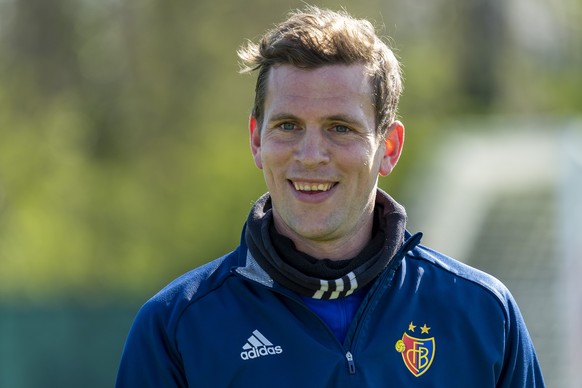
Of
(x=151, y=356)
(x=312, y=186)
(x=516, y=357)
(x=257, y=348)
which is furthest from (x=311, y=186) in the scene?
(x=516, y=357)

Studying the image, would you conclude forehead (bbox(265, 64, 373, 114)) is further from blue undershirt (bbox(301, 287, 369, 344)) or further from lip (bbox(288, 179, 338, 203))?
blue undershirt (bbox(301, 287, 369, 344))

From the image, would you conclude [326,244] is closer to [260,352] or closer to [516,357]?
[260,352]

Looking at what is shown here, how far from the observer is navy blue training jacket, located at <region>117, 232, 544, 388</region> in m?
3.68

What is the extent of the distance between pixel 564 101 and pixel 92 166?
10133mm

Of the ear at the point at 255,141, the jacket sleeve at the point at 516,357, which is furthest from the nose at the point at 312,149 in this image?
the jacket sleeve at the point at 516,357

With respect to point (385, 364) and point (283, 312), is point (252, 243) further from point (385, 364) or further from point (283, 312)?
point (385, 364)

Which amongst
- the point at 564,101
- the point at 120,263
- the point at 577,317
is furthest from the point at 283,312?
the point at 564,101

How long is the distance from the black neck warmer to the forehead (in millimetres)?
369

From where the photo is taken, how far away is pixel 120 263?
1866cm

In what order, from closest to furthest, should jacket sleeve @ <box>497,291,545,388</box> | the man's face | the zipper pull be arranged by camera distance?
the zipper pull, the man's face, jacket sleeve @ <box>497,291,545,388</box>

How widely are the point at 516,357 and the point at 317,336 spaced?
25.6 inches

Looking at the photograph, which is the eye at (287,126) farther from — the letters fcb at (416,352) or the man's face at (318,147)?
the letters fcb at (416,352)

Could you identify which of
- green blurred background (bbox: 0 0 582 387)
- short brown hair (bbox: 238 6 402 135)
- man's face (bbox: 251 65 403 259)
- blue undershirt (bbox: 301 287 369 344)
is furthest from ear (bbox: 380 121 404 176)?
green blurred background (bbox: 0 0 582 387)

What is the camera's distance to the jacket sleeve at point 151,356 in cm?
369
